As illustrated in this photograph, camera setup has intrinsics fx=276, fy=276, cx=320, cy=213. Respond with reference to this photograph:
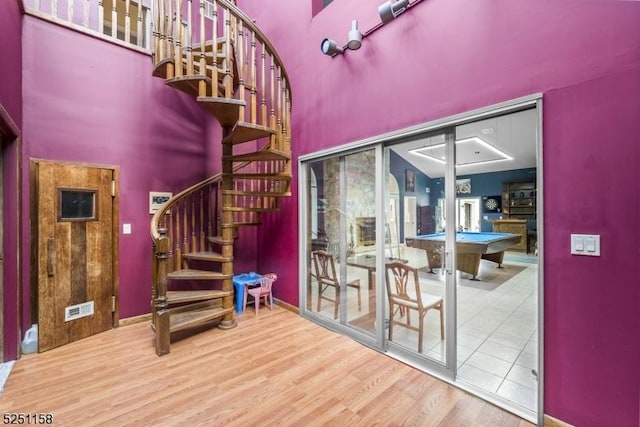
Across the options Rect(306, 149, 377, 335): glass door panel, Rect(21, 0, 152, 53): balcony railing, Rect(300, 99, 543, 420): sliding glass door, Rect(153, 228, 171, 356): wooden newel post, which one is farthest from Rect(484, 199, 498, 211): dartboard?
Rect(21, 0, 152, 53): balcony railing

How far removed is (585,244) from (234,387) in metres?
2.55

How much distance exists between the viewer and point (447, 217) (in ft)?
7.40

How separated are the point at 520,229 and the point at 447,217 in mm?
7526

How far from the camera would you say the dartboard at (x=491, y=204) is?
29.9 feet

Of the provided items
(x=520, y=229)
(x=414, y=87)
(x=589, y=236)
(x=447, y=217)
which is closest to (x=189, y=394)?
(x=447, y=217)

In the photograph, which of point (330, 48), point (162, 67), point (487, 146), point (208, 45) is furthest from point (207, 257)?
point (487, 146)

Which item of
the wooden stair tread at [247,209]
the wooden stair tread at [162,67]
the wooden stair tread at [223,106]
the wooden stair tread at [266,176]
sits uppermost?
the wooden stair tread at [162,67]

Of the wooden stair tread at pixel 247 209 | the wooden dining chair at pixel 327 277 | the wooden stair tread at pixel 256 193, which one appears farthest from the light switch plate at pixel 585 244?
the wooden stair tread at pixel 247 209

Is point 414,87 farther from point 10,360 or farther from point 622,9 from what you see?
point 10,360

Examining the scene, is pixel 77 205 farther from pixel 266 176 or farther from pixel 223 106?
pixel 266 176

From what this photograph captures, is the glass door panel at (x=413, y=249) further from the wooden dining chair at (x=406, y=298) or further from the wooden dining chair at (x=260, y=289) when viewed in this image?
the wooden dining chair at (x=260, y=289)

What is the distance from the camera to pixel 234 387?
215cm

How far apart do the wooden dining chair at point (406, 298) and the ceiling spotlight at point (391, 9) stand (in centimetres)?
222

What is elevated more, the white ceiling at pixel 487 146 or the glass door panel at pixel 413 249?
the white ceiling at pixel 487 146
